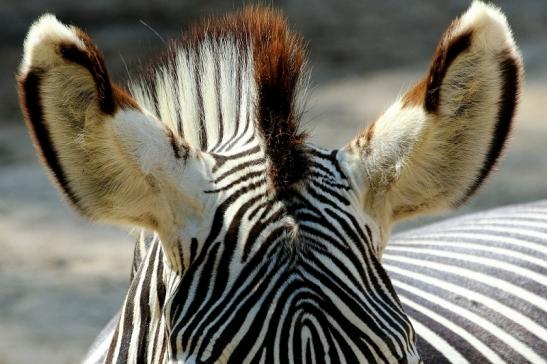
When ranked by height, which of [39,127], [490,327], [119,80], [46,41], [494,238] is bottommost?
[490,327]

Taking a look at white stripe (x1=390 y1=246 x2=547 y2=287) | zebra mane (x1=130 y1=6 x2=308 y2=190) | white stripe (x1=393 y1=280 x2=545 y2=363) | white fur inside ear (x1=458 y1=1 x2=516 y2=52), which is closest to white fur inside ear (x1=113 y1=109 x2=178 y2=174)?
zebra mane (x1=130 y1=6 x2=308 y2=190)

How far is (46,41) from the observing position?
1.85 metres

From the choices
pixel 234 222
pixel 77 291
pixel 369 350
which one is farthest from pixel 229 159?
pixel 77 291

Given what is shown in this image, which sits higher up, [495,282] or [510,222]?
[510,222]

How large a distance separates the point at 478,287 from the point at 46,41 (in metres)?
1.86

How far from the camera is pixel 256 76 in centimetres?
205

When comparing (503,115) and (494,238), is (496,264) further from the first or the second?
(503,115)

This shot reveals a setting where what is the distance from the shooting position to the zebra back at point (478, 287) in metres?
2.84

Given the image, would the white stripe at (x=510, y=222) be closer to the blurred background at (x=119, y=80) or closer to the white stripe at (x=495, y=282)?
the white stripe at (x=495, y=282)

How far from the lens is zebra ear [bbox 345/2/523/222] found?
79.5 inches

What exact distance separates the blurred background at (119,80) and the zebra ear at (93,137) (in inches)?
29.6

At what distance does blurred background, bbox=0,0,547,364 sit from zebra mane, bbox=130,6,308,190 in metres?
0.24

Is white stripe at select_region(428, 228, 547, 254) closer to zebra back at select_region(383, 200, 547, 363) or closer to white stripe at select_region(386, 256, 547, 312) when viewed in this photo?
zebra back at select_region(383, 200, 547, 363)

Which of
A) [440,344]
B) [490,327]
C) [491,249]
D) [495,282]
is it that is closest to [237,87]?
[440,344]
